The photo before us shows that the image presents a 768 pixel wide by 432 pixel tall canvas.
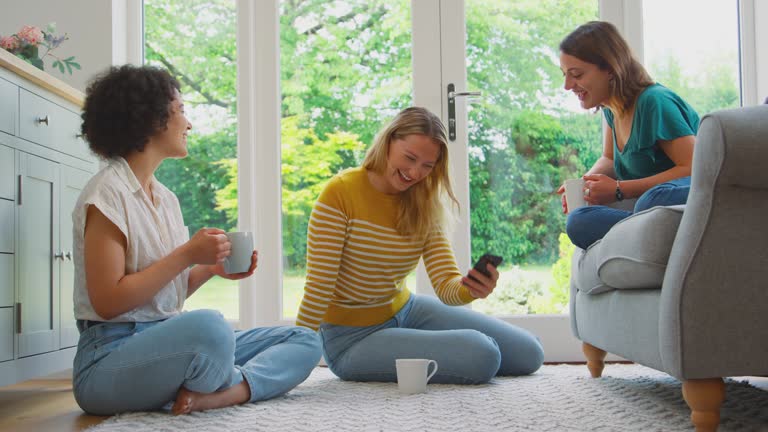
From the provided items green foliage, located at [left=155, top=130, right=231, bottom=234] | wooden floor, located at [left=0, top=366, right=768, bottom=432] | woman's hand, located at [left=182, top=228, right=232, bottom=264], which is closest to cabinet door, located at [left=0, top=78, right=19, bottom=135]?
woman's hand, located at [left=182, top=228, right=232, bottom=264]

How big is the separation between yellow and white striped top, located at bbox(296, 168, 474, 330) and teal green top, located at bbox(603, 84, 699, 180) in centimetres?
60

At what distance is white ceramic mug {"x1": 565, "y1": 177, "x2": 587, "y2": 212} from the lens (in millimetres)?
2346

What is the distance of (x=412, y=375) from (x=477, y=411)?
0.98ft

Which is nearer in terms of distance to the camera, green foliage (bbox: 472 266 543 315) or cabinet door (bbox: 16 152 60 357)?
cabinet door (bbox: 16 152 60 357)

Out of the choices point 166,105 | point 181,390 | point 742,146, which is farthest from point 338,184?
point 742,146

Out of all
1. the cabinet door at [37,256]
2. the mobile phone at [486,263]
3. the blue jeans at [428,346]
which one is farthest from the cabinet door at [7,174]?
the mobile phone at [486,263]

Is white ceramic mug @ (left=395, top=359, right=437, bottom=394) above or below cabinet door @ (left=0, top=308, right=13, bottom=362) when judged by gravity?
below

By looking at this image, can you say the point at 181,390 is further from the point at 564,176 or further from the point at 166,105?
the point at 564,176

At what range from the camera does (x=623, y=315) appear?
5.88 ft

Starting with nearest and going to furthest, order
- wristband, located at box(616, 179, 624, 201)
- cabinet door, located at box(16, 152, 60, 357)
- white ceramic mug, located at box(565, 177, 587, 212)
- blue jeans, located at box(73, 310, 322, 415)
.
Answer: blue jeans, located at box(73, 310, 322, 415)
cabinet door, located at box(16, 152, 60, 357)
wristband, located at box(616, 179, 624, 201)
white ceramic mug, located at box(565, 177, 587, 212)

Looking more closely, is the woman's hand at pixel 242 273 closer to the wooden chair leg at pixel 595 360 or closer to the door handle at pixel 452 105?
the wooden chair leg at pixel 595 360

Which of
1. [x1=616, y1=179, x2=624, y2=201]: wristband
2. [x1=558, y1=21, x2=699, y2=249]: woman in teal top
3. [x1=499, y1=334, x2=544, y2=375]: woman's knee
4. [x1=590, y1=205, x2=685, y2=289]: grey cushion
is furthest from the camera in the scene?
[x1=499, y1=334, x2=544, y2=375]: woman's knee

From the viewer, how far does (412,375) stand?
6.54 feet

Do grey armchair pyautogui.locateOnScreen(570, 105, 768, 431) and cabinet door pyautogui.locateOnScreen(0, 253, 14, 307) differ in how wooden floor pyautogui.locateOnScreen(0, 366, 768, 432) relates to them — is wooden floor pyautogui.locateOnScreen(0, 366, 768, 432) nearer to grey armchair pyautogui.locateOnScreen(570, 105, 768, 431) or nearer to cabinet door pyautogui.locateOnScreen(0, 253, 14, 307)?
cabinet door pyautogui.locateOnScreen(0, 253, 14, 307)
